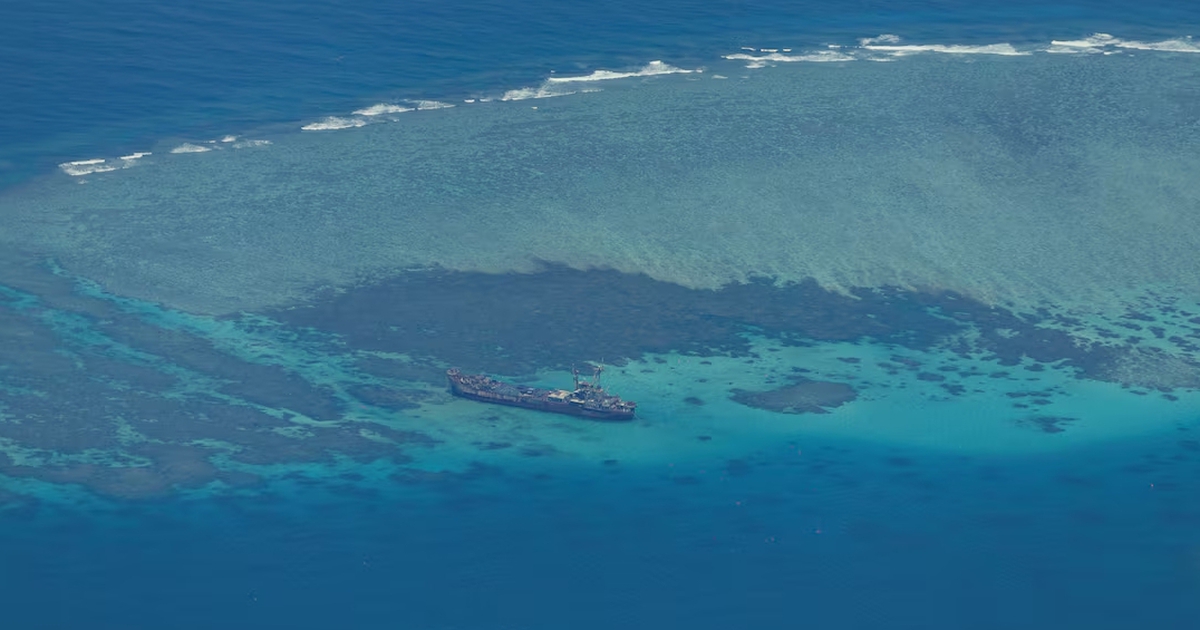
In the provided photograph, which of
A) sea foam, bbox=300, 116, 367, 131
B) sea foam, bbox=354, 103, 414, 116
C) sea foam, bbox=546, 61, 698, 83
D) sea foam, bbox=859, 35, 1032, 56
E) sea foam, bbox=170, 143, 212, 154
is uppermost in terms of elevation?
sea foam, bbox=859, 35, 1032, 56

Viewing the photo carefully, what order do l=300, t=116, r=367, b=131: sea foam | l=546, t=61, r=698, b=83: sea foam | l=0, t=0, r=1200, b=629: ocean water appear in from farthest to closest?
l=546, t=61, r=698, b=83: sea foam < l=300, t=116, r=367, b=131: sea foam < l=0, t=0, r=1200, b=629: ocean water

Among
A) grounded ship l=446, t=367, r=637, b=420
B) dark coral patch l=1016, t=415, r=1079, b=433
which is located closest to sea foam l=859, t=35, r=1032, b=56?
dark coral patch l=1016, t=415, r=1079, b=433

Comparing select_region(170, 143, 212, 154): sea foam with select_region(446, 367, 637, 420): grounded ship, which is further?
select_region(170, 143, 212, 154): sea foam

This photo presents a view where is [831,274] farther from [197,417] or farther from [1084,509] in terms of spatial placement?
[197,417]

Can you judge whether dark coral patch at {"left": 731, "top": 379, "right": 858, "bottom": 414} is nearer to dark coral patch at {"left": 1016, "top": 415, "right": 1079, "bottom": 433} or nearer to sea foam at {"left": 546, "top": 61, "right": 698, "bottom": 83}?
dark coral patch at {"left": 1016, "top": 415, "right": 1079, "bottom": 433}

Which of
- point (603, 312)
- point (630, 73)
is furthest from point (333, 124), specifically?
point (603, 312)

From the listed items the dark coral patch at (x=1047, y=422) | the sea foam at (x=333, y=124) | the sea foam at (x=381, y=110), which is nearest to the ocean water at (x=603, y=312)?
the dark coral patch at (x=1047, y=422)
